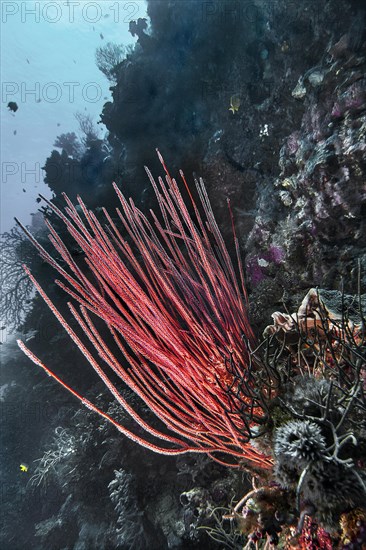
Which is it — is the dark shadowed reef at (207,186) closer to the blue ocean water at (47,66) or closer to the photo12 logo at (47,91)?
the blue ocean water at (47,66)

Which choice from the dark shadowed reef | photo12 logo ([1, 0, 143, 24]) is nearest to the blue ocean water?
photo12 logo ([1, 0, 143, 24])

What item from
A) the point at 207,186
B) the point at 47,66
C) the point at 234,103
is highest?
the point at 47,66

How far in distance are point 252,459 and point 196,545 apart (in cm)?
269

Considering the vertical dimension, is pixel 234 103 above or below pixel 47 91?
below

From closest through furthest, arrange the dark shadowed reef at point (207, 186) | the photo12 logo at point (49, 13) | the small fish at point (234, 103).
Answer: the dark shadowed reef at point (207, 186), the small fish at point (234, 103), the photo12 logo at point (49, 13)

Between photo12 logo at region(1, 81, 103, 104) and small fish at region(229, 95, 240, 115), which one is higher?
photo12 logo at region(1, 81, 103, 104)

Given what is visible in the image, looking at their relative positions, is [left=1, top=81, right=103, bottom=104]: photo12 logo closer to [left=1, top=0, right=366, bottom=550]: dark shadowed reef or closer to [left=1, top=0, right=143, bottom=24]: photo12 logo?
[left=1, top=0, right=143, bottom=24]: photo12 logo

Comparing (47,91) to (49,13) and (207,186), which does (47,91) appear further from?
(207,186)

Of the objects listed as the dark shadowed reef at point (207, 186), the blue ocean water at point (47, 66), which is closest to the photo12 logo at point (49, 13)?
the blue ocean water at point (47, 66)

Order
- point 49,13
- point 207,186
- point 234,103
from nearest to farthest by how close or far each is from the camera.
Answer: point 207,186
point 234,103
point 49,13

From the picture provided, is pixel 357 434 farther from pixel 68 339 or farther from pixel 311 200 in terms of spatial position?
pixel 68 339

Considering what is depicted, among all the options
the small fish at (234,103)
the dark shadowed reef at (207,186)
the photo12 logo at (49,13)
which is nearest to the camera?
the dark shadowed reef at (207,186)

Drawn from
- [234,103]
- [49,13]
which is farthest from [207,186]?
[49,13]

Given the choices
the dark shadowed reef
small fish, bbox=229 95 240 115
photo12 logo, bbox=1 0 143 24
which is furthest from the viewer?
photo12 logo, bbox=1 0 143 24
